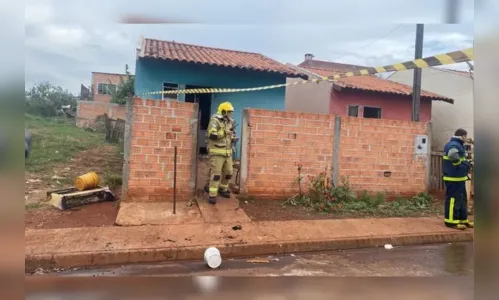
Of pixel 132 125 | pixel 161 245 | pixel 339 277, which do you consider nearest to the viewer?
pixel 339 277

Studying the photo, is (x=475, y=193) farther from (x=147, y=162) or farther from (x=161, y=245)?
(x=147, y=162)

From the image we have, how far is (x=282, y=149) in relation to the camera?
6.49 meters

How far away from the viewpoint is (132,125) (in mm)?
5668

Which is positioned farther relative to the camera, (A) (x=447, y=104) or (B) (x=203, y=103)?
(A) (x=447, y=104)

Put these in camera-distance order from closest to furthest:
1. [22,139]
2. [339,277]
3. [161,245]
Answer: [22,139]
[339,277]
[161,245]

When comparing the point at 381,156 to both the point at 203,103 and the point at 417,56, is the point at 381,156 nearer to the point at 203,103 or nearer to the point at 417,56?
the point at 417,56

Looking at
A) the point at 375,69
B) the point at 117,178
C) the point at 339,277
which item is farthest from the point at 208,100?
the point at 339,277

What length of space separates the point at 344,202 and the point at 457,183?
6.16ft

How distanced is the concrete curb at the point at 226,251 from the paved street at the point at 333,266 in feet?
0.41

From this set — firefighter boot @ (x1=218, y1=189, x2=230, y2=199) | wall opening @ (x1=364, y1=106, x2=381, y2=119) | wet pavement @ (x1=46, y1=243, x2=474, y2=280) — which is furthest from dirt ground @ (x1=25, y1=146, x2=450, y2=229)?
wall opening @ (x1=364, y1=106, x2=381, y2=119)

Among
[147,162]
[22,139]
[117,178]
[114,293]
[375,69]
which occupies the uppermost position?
[375,69]

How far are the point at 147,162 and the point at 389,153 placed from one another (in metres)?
4.77

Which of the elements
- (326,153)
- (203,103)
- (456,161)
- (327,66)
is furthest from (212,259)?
(327,66)

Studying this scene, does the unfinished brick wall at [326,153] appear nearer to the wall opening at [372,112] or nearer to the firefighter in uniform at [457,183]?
the firefighter in uniform at [457,183]
